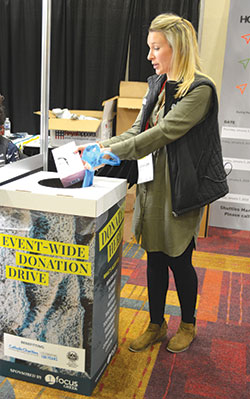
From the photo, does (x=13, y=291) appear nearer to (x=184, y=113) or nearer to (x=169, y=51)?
(x=184, y=113)

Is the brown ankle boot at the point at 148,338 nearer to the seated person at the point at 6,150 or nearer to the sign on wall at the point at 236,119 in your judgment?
the seated person at the point at 6,150

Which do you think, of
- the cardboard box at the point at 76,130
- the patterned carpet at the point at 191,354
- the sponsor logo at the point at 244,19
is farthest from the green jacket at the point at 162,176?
the sponsor logo at the point at 244,19

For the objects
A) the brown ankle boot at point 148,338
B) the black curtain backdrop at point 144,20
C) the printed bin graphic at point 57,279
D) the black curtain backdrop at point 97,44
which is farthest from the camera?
the black curtain backdrop at point 97,44

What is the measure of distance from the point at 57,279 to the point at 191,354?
749 mm

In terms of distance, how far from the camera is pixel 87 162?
1.58m

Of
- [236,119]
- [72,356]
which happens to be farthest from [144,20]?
[72,356]

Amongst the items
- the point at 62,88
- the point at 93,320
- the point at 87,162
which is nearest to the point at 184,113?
the point at 87,162

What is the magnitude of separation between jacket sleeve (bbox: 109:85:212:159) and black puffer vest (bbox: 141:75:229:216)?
3cm

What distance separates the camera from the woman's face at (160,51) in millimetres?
1640

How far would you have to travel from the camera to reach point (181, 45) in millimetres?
1636

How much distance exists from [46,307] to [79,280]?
0.17m

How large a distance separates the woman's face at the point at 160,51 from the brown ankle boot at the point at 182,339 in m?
1.10

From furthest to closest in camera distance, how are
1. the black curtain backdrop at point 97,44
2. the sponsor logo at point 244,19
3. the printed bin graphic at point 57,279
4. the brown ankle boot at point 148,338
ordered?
the black curtain backdrop at point 97,44
the sponsor logo at point 244,19
the brown ankle boot at point 148,338
the printed bin graphic at point 57,279

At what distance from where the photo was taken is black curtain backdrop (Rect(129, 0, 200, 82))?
375 centimetres
